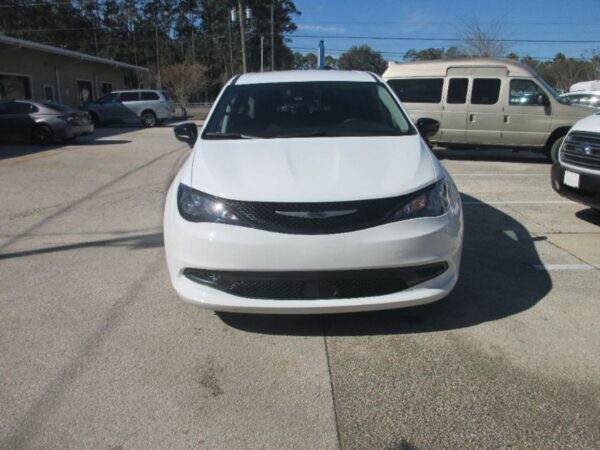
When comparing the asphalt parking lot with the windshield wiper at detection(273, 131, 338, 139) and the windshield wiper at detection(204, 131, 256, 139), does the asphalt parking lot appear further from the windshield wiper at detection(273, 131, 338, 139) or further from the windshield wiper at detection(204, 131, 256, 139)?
the windshield wiper at detection(273, 131, 338, 139)

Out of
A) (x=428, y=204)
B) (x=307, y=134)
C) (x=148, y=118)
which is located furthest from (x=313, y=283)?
(x=148, y=118)


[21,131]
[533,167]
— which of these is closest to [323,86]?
[533,167]

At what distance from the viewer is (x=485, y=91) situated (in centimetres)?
1141

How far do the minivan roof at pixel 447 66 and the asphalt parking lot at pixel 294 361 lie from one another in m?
7.19

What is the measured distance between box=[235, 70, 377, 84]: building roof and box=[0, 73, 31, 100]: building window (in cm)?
2058

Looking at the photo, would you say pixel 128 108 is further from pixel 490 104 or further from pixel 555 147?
pixel 555 147

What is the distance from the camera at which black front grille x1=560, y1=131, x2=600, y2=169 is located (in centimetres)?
525

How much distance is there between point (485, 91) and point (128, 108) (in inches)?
719

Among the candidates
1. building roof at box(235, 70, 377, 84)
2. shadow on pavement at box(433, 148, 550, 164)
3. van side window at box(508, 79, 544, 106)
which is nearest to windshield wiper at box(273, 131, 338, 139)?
building roof at box(235, 70, 377, 84)

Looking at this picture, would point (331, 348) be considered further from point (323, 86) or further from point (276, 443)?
point (323, 86)

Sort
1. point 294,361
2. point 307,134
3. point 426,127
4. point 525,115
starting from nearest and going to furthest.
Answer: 1. point 294,361
2. point 307,134
3. point 426,127
4. point 525,115

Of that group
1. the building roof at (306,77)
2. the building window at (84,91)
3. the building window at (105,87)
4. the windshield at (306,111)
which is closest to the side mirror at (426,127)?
the windshield at (306,111)

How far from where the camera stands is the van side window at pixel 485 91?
1134 cm

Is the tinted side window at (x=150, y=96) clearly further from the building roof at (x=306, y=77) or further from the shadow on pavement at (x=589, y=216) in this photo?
the shadow on pavement at (x=589, y=216)
